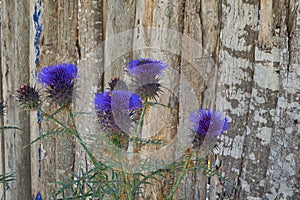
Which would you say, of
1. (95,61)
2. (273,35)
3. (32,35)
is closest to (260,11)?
(273,35)

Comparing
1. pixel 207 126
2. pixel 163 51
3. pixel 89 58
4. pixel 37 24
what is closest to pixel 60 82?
pixel 207 126

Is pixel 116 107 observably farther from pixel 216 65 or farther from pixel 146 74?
pixel 216 65

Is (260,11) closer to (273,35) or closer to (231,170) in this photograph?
(273,35)

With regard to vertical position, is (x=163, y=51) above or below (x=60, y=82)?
above

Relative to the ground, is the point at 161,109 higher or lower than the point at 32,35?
lower

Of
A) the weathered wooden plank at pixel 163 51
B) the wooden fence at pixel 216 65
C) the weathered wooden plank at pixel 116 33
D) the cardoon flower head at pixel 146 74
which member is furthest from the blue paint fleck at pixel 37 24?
the cardoon flower head at pixel 146 74

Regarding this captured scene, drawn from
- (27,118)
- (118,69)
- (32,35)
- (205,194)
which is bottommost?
(205,194)

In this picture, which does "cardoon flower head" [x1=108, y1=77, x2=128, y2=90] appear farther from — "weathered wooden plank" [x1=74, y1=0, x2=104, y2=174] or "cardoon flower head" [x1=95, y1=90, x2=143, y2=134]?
"weathered wooden plank" [x1=74, y1=0, x2=104, y2=174]
